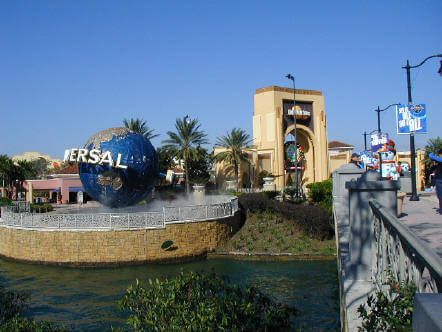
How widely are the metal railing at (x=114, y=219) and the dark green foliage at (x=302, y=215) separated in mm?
4976

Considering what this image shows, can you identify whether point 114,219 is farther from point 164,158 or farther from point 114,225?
point 164,158

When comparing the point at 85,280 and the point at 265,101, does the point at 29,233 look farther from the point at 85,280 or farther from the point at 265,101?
the point at 265,101

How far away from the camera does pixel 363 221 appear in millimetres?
5355

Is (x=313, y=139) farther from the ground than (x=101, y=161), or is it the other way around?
(x=313, y=139)

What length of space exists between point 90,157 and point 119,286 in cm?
601

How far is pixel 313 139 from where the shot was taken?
147 feet

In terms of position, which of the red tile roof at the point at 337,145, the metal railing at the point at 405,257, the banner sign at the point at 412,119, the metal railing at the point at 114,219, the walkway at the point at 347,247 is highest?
the red tile roof at the point at 337,145

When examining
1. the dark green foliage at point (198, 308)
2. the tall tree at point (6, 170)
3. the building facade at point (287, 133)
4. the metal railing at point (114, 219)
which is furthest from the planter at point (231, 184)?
the dark green foliage at point (198, 308)

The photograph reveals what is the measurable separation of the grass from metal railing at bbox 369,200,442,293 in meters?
16.0

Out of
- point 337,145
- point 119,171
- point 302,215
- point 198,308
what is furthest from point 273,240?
point 337,145

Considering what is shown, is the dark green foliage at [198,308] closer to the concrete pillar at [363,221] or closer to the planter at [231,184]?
the concrete pillar at [363,221]

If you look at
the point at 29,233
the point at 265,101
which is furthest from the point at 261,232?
the point at 265,101

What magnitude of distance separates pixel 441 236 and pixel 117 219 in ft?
47.1

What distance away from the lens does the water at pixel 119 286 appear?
40.1 feet
